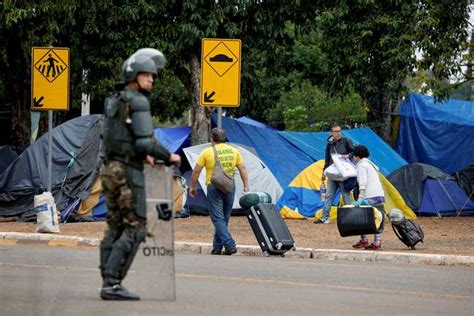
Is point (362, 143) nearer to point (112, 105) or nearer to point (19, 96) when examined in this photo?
point (19, 96)

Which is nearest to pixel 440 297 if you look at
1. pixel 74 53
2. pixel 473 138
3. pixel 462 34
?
pixel 462 34

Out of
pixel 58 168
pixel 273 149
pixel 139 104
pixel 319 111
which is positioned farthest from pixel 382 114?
pixel 139 104

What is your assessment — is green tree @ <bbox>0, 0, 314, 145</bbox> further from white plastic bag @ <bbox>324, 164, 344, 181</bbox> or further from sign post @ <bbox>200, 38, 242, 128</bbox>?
sign post @ <bbox>200, 38, 242, 128</bbox>

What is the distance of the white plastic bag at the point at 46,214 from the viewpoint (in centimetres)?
1888

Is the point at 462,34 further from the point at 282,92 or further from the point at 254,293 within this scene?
the point at 282,92

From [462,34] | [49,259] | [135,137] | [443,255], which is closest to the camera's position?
[135,137]

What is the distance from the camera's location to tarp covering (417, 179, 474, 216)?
25.3m

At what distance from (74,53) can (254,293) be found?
53.0 feet

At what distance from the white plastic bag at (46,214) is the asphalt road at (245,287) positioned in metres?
4.07

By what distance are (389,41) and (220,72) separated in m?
7.77

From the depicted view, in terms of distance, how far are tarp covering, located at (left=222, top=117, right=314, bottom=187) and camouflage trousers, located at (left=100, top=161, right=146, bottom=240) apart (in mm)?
17783

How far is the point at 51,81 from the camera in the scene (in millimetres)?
19297

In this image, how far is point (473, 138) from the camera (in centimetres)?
2869

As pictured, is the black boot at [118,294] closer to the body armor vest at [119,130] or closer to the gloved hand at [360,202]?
Result: the body armor vest at [119,130]
